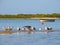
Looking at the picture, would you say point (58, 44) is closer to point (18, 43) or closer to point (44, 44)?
point (44, 44)

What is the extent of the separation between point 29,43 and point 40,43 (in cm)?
88

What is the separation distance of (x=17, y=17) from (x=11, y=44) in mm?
83023

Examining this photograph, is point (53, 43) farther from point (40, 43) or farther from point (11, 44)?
point (11, 44)

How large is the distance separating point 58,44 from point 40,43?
1.60 metres

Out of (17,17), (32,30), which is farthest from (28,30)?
(17,17)

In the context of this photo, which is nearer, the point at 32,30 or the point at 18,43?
the point at 18,43

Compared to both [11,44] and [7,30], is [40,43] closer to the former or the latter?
[11,44]

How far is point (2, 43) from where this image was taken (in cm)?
2380

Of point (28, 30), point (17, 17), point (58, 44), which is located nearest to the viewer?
point (58, 44)

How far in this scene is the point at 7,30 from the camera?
36.0 meters

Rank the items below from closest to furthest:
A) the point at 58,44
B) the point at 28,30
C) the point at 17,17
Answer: the point at 58,44, the point at 28,30, the point at 17,17

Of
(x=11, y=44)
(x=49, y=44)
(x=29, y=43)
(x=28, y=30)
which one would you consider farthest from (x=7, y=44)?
(x=28, y=30)

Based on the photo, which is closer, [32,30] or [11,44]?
[11,44]

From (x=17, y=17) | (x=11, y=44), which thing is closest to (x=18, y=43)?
(x=11, y=44)
